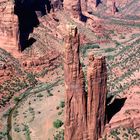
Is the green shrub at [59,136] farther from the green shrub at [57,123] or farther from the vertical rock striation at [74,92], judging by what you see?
the vertical rock striation at [74,92]

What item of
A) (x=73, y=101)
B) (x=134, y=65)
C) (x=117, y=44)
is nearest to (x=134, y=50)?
(x=134, y=65)

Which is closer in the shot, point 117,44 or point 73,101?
point 73,101

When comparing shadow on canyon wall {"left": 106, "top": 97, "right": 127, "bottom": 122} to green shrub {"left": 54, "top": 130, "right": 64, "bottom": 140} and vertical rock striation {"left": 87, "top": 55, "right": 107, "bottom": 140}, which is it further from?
green shrub {"left": 54, "top": 130, "right": 64, "bottom": 140}

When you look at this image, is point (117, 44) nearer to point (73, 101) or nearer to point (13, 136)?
point (13, 136)

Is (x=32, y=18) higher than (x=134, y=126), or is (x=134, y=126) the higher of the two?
(x=32, y=18)

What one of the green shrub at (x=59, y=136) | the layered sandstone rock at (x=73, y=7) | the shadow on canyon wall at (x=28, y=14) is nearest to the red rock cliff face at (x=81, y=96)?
the green shrub at (x=59, y=136)

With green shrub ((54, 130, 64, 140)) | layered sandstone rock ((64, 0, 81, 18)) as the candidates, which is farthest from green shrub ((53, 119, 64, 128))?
layered sandstone rock ((64, 0, 81, 18))
